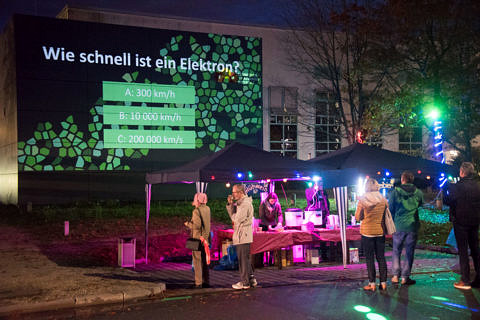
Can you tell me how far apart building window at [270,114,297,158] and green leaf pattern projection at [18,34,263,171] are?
223 centimetres

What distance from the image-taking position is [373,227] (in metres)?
8.99

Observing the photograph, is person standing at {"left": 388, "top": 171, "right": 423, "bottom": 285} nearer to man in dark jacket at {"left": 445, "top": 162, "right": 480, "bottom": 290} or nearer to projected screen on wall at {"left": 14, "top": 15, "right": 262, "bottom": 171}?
man in dark jacket at {"left": 445, "top": 162, "right": 480, "bottom": 290}

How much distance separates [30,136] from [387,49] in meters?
16.5

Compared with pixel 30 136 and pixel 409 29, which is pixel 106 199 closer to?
pixel 30 136

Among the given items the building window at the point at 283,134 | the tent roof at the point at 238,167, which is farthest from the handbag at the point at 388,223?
the building window at the point at 283,134

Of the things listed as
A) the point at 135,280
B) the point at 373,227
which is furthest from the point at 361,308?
the point at 135,280

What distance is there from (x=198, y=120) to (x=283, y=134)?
20.6ft

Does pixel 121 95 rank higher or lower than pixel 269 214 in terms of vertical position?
higher

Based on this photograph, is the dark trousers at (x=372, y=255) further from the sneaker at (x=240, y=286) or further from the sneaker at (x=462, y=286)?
the sneaker at (x=240, y=286)

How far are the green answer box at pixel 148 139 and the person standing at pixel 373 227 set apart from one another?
18.9 metres

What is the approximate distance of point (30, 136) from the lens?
2512 centimetres

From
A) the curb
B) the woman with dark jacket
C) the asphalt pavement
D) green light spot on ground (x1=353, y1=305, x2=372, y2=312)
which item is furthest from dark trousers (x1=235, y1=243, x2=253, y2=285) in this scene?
the woman with dark jacket

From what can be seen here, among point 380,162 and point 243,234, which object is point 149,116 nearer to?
point 380,162

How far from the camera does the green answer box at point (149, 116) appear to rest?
26.0 metres
